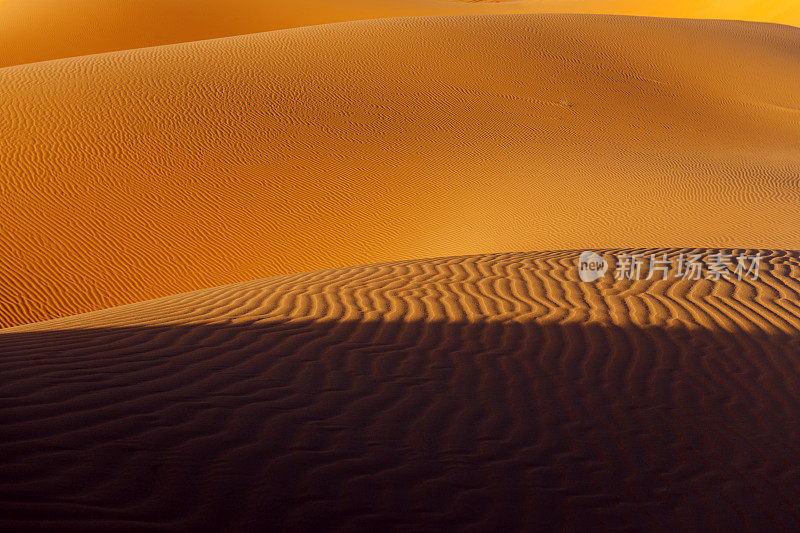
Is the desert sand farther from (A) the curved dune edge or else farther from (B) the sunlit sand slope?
(B) the sunlit sand slope

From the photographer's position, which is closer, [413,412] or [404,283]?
[413,412]

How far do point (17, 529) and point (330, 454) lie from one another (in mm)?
1368

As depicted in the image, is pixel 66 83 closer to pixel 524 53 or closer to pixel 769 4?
pixel 524 53

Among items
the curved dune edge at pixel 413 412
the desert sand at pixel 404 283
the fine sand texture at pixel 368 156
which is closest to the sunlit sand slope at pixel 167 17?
the desert sand at pixel 404 283

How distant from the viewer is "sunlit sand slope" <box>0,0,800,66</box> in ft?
112

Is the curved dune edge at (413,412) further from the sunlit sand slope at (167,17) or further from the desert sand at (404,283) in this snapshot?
the sunlit sand slope at (167,17)

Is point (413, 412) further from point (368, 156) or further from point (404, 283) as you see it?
point (368, 156)

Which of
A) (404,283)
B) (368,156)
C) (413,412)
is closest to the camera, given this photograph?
(413,412)

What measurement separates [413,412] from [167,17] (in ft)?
123

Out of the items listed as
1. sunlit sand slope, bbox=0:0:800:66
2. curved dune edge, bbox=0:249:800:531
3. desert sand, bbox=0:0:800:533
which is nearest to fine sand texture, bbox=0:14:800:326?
desert sand, bbox=0:0:800:533

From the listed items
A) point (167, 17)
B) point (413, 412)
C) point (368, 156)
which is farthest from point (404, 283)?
point (167, 17)

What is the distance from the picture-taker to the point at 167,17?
36.9 metres

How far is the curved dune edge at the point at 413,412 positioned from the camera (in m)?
3.03

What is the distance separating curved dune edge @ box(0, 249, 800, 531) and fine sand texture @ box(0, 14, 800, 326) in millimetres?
5941
